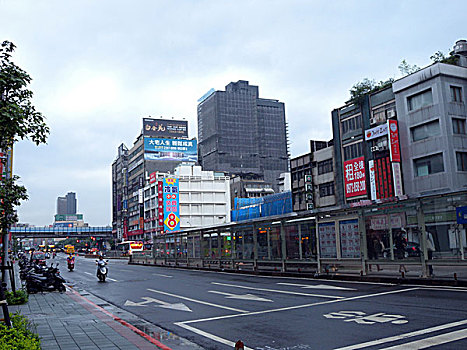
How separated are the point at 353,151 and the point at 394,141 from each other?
22.6 ft

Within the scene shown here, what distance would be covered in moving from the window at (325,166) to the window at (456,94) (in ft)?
55.3

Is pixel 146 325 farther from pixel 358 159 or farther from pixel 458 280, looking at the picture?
pixel 358 159

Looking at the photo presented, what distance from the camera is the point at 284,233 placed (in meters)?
24.5

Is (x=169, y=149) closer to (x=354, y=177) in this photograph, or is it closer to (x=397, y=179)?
(x=354, y=177)

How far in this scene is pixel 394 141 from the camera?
1655 inches

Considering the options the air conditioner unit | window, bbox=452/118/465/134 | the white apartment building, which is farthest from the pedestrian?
the white apartment building

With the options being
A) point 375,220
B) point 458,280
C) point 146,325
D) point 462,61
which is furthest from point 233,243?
point 462,61

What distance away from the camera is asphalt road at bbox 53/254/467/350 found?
334 inches

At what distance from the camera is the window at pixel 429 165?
38938 mm

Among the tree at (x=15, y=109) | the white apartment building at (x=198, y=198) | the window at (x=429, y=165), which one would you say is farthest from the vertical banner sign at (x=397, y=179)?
the white apartment building at (x=198, y=198)

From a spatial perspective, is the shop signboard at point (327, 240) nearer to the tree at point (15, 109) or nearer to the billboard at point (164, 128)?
the tree at point (15, 109)

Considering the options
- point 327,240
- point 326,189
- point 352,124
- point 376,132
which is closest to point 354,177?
point 376,132

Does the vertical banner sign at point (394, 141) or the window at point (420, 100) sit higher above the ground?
the window at point (420, 100)

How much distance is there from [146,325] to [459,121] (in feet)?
121
